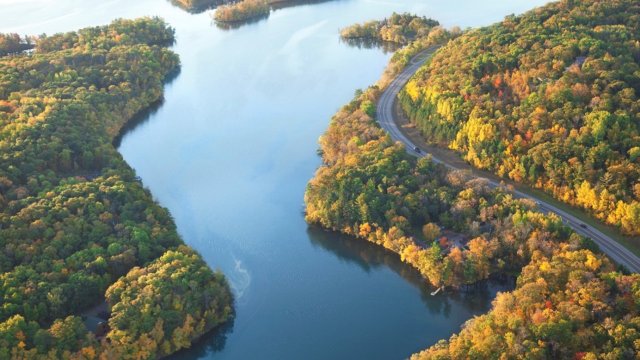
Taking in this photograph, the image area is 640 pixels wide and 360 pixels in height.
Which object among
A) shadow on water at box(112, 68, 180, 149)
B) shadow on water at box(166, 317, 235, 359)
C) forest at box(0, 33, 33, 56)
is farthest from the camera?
forest at box(0, 33, 33, 56)

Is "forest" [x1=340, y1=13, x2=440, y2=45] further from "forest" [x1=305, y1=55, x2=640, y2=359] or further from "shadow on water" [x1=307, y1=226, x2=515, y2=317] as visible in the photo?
"shadow on water" [x1=307, y1=226, x2=515, y2=317]

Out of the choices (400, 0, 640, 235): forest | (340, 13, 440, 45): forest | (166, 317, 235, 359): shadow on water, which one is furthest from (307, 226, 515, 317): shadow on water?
(340, 13, 440, 45): forest

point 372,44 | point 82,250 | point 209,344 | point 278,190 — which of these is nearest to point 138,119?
point 278,190

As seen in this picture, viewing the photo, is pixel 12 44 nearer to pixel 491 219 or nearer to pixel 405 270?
pixel 405 270

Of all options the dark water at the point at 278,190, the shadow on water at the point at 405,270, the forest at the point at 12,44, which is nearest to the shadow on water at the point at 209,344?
the dark water at the point at 278,190

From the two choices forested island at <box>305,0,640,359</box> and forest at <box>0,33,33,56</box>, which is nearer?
forested island at <box>305,0,640,359</box>

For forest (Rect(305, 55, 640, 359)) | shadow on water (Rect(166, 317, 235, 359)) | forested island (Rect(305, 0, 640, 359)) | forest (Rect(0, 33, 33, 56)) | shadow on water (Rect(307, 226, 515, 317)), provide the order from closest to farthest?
forest (Rect(305, 55, 640, 359)) < forested island (Rect(305, 0, 640, 359)) < shadow on water (Rect(166, 317, 235, 359)) < shadow on water (Rect(307, 226, 515, 317)) < forest (Rect(0, 33, 33, 56))

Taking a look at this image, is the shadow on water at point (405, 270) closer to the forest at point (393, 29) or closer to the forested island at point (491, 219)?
the forested island at point (491, 219)

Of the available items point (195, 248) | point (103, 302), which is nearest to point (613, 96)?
point (195, 248)
